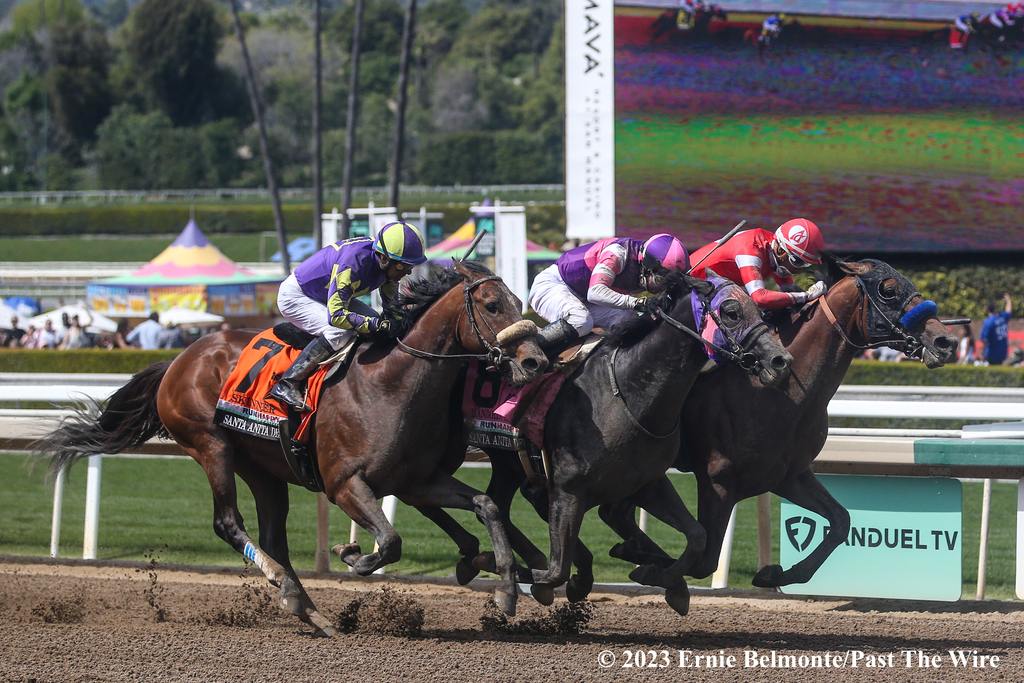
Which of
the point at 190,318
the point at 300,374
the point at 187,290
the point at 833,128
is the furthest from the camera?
the point at 187,290

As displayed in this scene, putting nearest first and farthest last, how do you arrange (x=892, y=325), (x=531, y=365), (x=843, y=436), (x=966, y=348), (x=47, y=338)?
(x=531, y=365) → (x=892, y=325) → (x=843, y=436) → (x=966, y=348) → (x=47, y=338)

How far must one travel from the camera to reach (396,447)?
4945 mm

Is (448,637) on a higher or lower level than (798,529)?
lower

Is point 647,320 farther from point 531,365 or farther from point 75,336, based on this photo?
point 75,336

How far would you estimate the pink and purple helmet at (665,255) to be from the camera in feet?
16.2

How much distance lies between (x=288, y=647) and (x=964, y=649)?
2.34m

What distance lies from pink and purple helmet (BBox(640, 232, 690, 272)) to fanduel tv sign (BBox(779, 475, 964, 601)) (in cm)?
170

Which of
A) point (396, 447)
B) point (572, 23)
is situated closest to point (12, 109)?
point (572, 23)

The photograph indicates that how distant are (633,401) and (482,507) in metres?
0.62

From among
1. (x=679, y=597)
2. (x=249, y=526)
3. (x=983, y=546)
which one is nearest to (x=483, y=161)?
(x=249, y=526)

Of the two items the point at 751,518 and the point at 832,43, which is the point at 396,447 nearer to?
the point at 751,518

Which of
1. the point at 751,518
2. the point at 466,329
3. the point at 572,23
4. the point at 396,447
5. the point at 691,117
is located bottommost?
the point at 751,518

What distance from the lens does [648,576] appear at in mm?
5062

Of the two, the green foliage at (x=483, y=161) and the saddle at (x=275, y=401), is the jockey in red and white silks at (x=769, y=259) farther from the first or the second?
the green foliage at (x=483, y=161)
